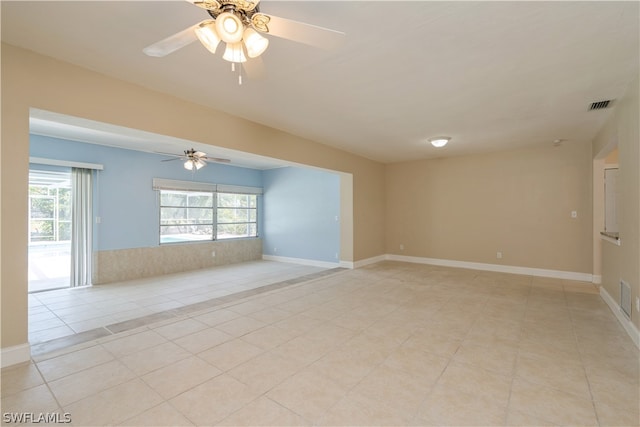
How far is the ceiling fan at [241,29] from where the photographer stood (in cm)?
160

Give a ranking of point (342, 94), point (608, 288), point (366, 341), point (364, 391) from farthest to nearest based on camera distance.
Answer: point (608, 288)
point (342, 94)
point (366, 341)
point (364, 391)

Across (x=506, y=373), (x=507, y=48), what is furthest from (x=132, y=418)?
(x=507, y=48)

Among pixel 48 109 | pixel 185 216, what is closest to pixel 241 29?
pixel 48 109

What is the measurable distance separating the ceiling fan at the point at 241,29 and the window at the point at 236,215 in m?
6.18

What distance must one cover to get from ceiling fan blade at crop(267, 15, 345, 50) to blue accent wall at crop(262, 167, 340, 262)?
17.1 feet

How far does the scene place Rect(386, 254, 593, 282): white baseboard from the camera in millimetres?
5359

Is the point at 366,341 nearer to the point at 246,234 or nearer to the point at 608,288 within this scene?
the point at 608,288

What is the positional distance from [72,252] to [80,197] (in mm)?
1007

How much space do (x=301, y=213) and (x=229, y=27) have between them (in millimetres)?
6079

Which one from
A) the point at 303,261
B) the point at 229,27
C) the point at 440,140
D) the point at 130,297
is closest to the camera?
the point at 229,27

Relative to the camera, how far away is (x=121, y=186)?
5.80m

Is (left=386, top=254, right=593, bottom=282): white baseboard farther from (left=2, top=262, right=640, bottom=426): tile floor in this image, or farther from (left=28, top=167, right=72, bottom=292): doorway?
(left=28, top=167, right=72, bottom=292): doorway

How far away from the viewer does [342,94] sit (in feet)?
10.7

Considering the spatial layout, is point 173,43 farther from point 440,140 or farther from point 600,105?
point 600,105
